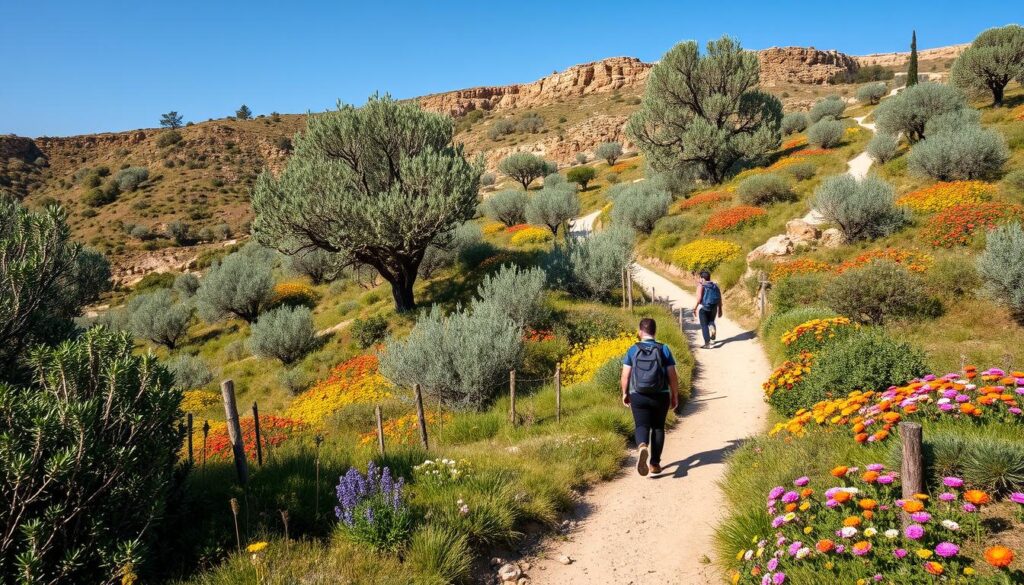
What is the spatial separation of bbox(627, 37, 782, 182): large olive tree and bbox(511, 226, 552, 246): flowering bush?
341 inches

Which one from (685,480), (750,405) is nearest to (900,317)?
(750,405)

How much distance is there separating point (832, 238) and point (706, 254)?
14.6 ft

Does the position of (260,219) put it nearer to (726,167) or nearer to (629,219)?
(629,219)

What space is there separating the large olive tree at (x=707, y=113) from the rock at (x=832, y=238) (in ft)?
43.0

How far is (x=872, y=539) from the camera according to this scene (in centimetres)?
314

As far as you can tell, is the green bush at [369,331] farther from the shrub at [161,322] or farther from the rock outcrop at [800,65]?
the rock outcrop at [800,65]

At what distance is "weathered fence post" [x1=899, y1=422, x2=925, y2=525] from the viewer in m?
3.18

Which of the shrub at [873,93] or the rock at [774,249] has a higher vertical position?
the shrub at [873,93]

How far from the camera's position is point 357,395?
12.8 metres

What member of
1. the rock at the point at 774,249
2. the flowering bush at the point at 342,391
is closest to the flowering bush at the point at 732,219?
the rock at the point at 774,249

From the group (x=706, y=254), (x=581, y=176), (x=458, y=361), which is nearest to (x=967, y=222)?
(x=706, y=254)

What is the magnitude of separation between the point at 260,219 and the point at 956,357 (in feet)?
60.3

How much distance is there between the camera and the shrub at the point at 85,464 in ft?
10.2

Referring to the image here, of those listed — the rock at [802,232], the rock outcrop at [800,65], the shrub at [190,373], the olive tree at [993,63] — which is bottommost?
the shrub at [190,373]
